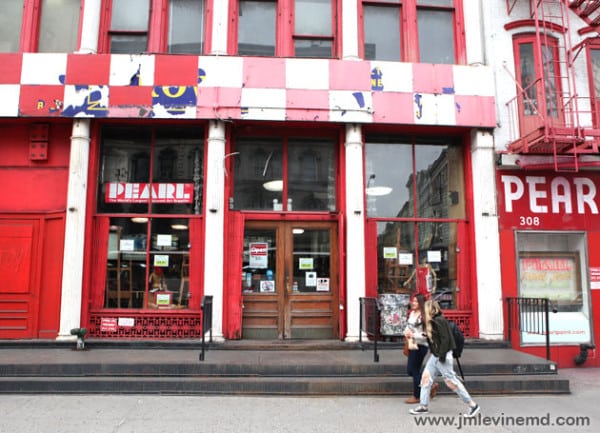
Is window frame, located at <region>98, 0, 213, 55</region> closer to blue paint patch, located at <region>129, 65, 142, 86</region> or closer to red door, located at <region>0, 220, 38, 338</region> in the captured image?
blue paint patch, located at <region>129, 65, 142, 86</region>

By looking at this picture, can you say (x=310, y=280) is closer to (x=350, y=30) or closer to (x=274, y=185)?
(x=274, y=185)

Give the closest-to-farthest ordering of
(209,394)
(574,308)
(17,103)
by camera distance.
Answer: (209,394) < (17,103) < (574,308)

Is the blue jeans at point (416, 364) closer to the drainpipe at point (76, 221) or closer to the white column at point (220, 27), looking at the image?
the drainpipe at point (76, 221)

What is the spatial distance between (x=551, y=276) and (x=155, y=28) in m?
10.4

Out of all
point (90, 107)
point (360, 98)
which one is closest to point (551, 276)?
point (360, 98)

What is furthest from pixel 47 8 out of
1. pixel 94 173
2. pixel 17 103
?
pixel 94 173

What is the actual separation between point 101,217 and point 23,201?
1.70 meters

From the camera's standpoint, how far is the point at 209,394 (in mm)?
7258

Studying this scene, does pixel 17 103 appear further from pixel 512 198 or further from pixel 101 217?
pixel 512 198

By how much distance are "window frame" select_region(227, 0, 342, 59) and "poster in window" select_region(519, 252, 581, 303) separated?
20.7ft

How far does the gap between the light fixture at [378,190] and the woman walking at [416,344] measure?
3719mm

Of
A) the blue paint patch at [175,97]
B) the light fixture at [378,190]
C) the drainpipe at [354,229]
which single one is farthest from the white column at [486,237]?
the blue paint patch at [175,97]

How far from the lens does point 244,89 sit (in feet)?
31.8

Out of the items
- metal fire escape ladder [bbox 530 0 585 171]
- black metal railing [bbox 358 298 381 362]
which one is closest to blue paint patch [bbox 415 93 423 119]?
metal fire escape ladder [bbox 530 0 585 171]
